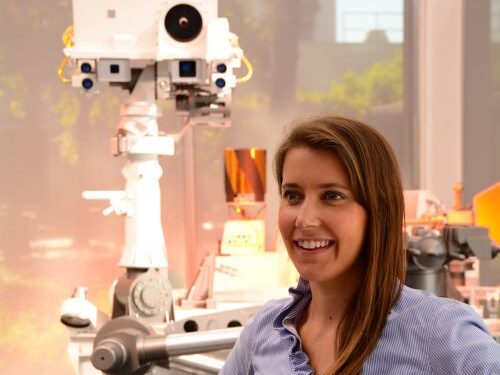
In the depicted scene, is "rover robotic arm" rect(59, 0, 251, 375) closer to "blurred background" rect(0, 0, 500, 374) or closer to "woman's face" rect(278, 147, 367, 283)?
"blurred background" rect(0, 0, 500, 374)

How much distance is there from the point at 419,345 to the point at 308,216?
0.22m

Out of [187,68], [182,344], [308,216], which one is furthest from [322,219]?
[187,68]

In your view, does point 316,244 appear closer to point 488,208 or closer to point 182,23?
point 182,23

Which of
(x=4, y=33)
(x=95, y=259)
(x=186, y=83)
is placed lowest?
(x=95, y=259)

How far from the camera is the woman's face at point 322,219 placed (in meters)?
1.13

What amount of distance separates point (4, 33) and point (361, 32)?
76.5 inches

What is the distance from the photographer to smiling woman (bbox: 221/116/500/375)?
107 centimetres

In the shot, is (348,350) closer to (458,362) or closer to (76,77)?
(458,362)

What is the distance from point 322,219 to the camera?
1.14m

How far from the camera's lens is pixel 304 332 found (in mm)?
1221

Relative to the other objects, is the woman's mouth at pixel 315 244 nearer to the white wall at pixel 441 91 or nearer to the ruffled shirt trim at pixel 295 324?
the ruffled shirt trim at pixel 295 324

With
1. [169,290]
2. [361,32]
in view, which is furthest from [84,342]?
[361,32]

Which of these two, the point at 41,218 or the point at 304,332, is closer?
the point at 304,332

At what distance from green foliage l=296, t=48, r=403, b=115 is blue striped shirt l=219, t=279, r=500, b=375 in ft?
11.9
